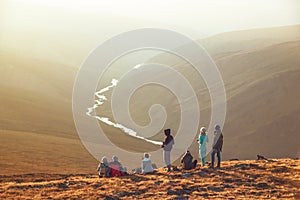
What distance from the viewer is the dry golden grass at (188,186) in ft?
68.2

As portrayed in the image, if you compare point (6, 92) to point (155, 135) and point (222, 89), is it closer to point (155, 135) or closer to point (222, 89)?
point (155, 135)

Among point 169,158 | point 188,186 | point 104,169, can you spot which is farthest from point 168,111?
point 188,186

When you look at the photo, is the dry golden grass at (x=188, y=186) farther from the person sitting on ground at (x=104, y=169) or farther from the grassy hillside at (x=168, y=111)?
the grassy hillside at (x=168, y=111)

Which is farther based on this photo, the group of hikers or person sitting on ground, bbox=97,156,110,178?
person sitting on ground, bbox=97,156,110,178

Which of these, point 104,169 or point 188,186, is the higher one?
point 104,169

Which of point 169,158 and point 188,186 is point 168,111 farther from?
point 188,186

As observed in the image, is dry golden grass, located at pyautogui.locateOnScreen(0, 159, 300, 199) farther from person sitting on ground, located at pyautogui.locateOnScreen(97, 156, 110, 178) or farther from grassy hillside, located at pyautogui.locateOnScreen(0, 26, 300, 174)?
grassy hillside, located at pyautogui.locateOnScreen(0, 26, 300, 174)

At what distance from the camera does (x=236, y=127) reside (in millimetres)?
120000

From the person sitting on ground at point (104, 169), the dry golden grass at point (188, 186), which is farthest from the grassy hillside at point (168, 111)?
the dry golden grass at point (188, 186)

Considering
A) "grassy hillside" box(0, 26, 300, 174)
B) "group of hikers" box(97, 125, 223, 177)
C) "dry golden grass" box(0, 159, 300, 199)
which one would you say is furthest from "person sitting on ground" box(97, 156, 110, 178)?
"grassy hillside" box(0, 26, 300, 174)

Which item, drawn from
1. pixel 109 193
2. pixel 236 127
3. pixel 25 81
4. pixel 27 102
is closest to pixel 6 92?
pixel 27 102

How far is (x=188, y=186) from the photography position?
2231cm

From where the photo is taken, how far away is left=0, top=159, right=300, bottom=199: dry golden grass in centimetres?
2080

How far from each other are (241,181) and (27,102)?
115791 mm
